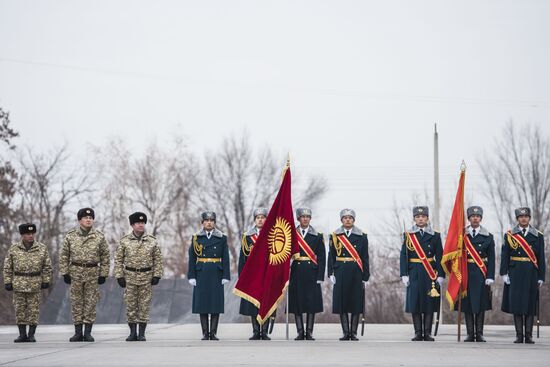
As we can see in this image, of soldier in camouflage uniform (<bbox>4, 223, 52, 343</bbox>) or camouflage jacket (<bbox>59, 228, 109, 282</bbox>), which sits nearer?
camouflage jacket (<bbox>59, 228, 109, 282</bbox>)

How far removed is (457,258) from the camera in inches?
567

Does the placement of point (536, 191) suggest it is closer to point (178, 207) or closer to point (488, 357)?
point (178, 207)

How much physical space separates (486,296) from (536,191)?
35186 mm

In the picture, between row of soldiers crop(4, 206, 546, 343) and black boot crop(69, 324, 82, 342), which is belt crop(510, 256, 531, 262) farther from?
black boot crop(69, 324, 82, 342)

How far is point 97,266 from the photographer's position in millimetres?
14820

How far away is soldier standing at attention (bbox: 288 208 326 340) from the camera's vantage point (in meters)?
14.9

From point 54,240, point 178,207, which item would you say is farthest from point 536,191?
point 54,240

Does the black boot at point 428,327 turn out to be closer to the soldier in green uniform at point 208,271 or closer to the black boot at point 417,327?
the black boot at point 417,327

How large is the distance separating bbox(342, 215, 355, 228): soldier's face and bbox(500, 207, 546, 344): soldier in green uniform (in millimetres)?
2300

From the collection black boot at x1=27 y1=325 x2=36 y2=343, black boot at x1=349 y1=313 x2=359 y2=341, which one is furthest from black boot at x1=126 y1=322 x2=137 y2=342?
black boot at x1=349 y1=313 x2=359 y2=341

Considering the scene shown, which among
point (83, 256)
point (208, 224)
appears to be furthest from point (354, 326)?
point (83, 256)

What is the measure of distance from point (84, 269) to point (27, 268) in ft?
3.14

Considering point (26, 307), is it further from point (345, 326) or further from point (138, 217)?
point (345, 326)

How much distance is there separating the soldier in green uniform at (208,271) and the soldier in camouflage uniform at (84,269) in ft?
4.60
